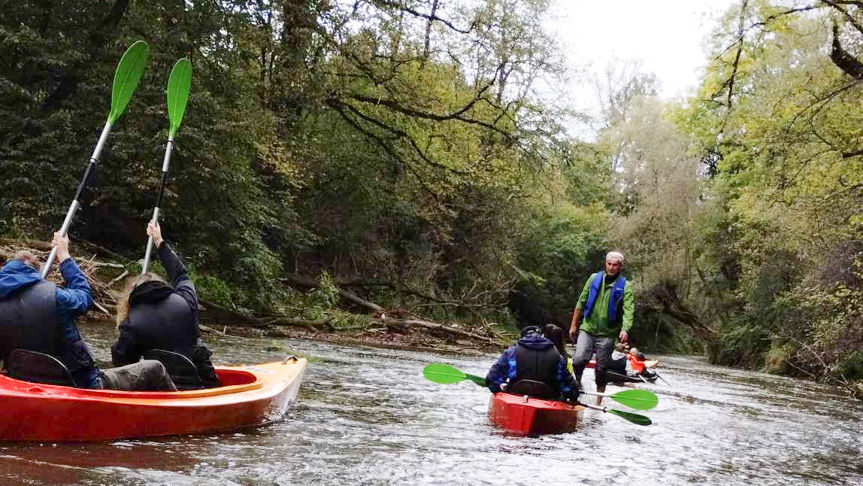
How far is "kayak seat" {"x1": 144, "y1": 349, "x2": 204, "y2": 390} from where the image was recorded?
4.87m

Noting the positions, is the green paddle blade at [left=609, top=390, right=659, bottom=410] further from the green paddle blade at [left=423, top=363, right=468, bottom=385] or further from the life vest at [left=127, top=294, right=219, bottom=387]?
the life vest at [left=127, top=294, right=219, bottom=387]

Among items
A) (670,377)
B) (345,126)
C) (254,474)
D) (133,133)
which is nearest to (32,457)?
Result: (254,474)

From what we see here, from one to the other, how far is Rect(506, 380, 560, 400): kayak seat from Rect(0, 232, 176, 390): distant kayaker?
321 centimetres

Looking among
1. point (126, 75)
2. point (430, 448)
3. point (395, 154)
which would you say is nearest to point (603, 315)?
point (430, 448)

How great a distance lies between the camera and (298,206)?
2028 cm

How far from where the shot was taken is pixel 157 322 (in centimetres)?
479

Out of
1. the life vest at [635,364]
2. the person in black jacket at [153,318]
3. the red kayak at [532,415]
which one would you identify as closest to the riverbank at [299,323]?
the life vest at [635,364]

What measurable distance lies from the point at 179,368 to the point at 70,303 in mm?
1068

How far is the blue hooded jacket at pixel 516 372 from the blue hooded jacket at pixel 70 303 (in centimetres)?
319

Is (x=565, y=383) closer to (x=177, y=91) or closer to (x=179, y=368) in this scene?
(x=179, y=368)

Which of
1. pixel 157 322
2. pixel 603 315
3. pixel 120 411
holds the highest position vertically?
pixel 603 315

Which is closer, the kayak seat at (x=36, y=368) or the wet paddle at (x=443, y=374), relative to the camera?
the kayak seat at (x=36, y=368)

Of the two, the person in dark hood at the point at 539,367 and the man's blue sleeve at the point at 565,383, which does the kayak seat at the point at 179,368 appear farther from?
the man's blue sleeve at the point at 565,383

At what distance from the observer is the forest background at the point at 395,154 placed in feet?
40.2
